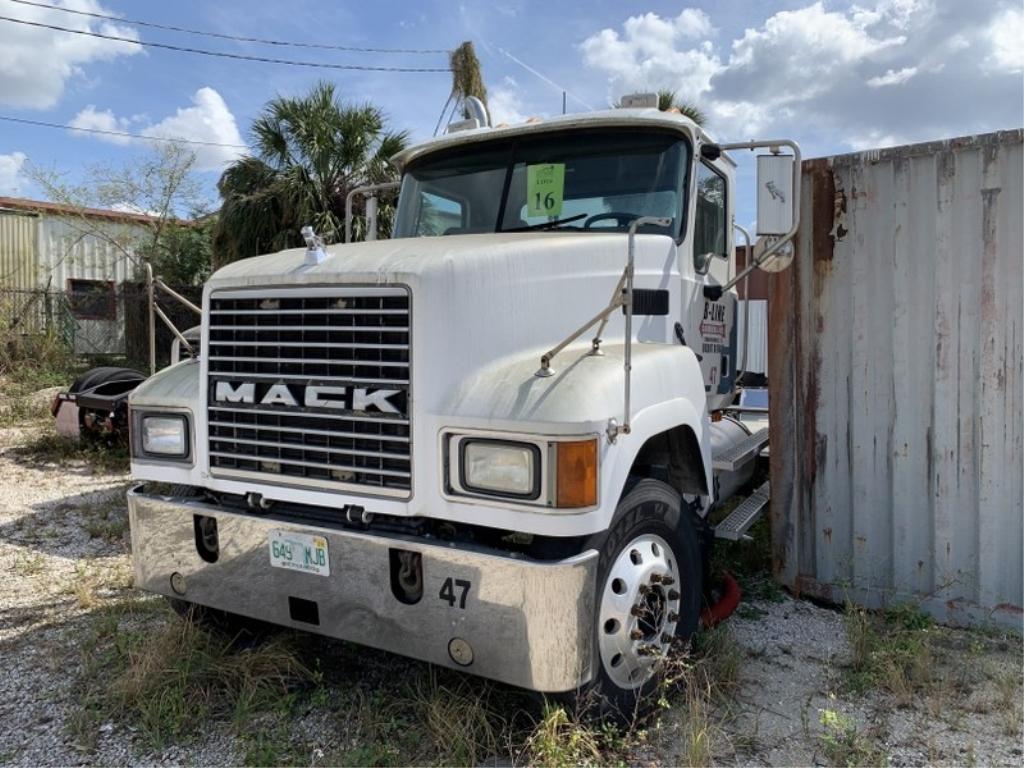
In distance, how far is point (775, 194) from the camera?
3969 millimetres

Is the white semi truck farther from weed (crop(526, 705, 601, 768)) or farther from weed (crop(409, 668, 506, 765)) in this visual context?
weed (crop(409, 668, 506, 765))

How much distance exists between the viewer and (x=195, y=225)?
21453 mm

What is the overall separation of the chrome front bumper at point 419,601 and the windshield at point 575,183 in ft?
6.56

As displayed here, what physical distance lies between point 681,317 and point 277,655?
260 cm

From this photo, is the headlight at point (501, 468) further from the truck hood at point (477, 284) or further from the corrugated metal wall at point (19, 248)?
the corrugated metal wall at point (19, 248)

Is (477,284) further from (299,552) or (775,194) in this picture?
(775,194)

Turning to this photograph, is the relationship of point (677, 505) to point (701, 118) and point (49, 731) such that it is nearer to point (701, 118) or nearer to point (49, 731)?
point (49, 731)

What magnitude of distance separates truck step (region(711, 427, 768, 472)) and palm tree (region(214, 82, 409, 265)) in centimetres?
950

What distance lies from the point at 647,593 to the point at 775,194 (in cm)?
215

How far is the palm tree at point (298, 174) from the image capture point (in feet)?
43.7

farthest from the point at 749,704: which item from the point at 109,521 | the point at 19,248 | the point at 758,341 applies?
the point at 19,248

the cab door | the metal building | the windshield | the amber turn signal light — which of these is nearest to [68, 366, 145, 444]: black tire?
the windshield

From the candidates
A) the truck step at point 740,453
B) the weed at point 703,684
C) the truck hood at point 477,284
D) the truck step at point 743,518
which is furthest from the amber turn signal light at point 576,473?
the truck step at point 743,518

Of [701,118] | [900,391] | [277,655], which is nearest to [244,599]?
[277,655]
